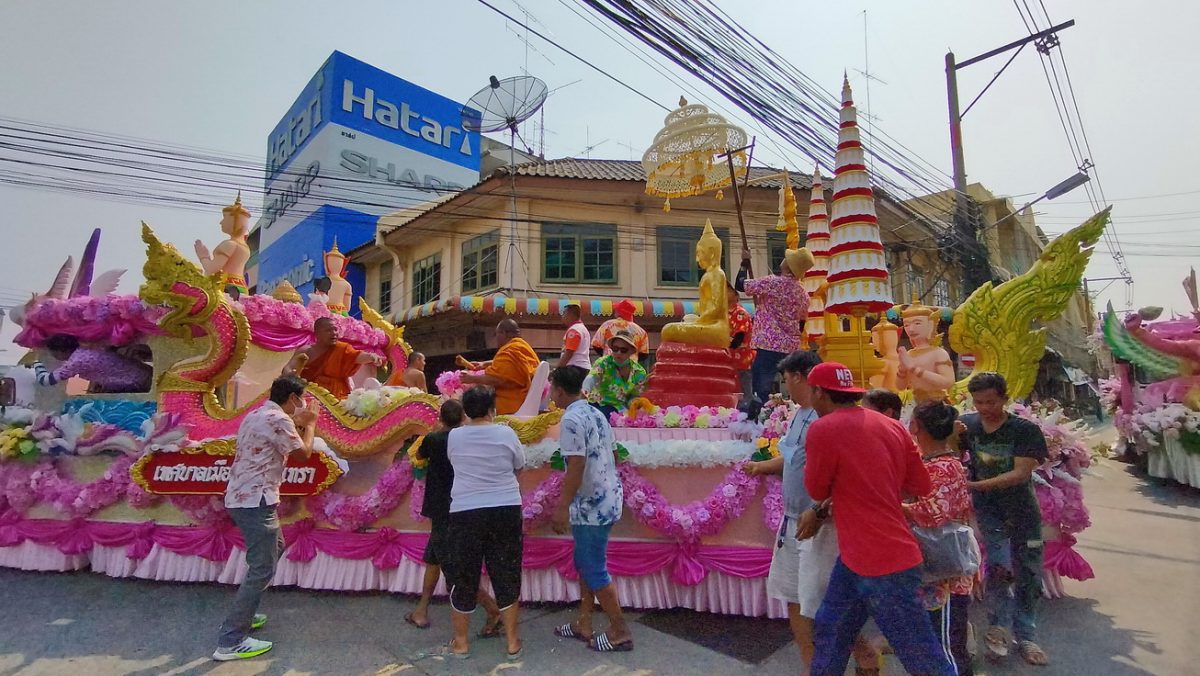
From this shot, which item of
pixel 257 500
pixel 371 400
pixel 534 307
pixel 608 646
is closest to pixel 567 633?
pixel 608 646

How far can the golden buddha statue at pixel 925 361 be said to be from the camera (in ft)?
15.2

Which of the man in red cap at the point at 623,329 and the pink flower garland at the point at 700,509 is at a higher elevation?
the man in red cap at the point at 623,329

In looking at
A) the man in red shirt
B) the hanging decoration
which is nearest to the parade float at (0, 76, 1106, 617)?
the man in red shirt

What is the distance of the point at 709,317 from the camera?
5.08 meters

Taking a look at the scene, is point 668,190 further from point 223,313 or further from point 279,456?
point 279,456

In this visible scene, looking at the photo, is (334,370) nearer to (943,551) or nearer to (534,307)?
(943,551)

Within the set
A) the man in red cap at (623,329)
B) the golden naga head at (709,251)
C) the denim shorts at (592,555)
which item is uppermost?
the golden naga head at (709,251)

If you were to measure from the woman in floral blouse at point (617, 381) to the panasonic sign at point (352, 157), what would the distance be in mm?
17147

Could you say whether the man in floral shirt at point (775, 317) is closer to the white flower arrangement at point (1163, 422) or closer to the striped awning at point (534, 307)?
the striped awning at point (534, 307)

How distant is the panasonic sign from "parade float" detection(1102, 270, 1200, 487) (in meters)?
18.4

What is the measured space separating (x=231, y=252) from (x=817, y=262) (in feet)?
20.2

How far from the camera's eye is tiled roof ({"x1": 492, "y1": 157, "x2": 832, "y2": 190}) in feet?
46.3

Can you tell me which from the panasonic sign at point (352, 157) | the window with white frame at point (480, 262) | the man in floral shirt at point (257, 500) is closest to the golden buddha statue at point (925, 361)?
the man in floral shirt at point (257, 500)

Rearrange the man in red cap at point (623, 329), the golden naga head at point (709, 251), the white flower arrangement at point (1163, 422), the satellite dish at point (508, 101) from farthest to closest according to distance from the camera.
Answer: the satellite dish at point (508, 101)
the white flower arrangement at point (1163, 422)
the golden naga head at point (709, 251)
the man in red cap at point (623, 329)
